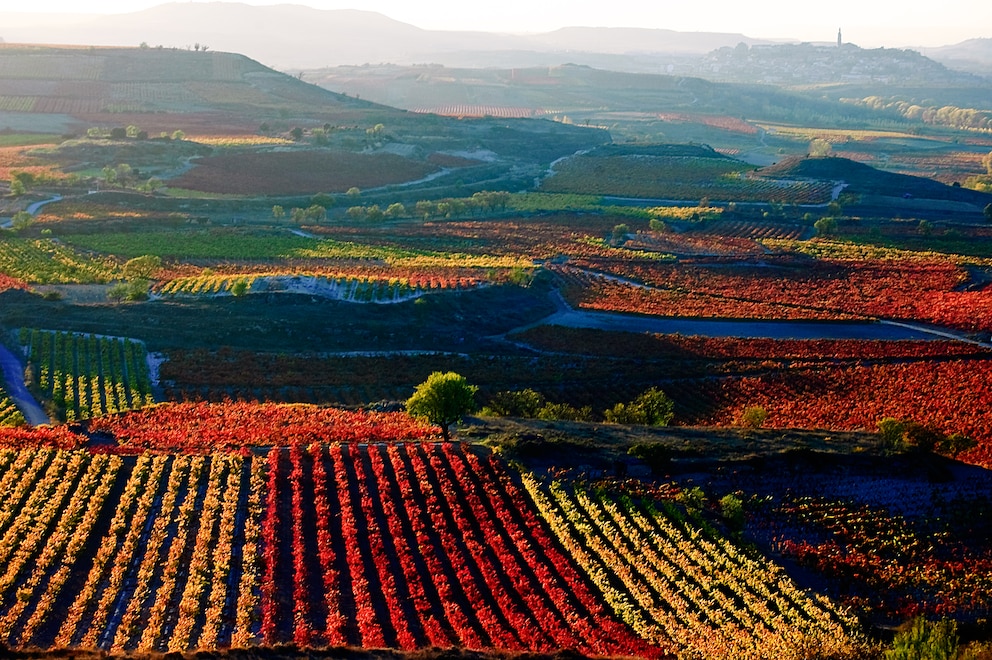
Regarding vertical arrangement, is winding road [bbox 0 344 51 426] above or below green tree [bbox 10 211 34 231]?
below

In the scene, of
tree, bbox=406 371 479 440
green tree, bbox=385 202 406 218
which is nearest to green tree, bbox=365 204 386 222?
green tree, bbox=385 202 406 218

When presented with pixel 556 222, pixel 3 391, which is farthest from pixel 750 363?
pixel 556 222

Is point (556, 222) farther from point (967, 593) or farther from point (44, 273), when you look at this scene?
point (967, 593)

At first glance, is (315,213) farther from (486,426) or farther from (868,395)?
(868,395)

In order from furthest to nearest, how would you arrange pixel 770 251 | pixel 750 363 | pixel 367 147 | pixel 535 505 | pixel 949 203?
pixel 367 147 < pixel 949 203 < pixel 770 251 < pixel 750 363 < pixel 535 505

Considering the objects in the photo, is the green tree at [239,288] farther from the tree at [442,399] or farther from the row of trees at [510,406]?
the tree at [442,399]

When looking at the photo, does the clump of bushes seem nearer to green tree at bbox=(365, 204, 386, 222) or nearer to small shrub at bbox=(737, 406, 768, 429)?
small shrub at bbox=(737, 406, 768, 429)
